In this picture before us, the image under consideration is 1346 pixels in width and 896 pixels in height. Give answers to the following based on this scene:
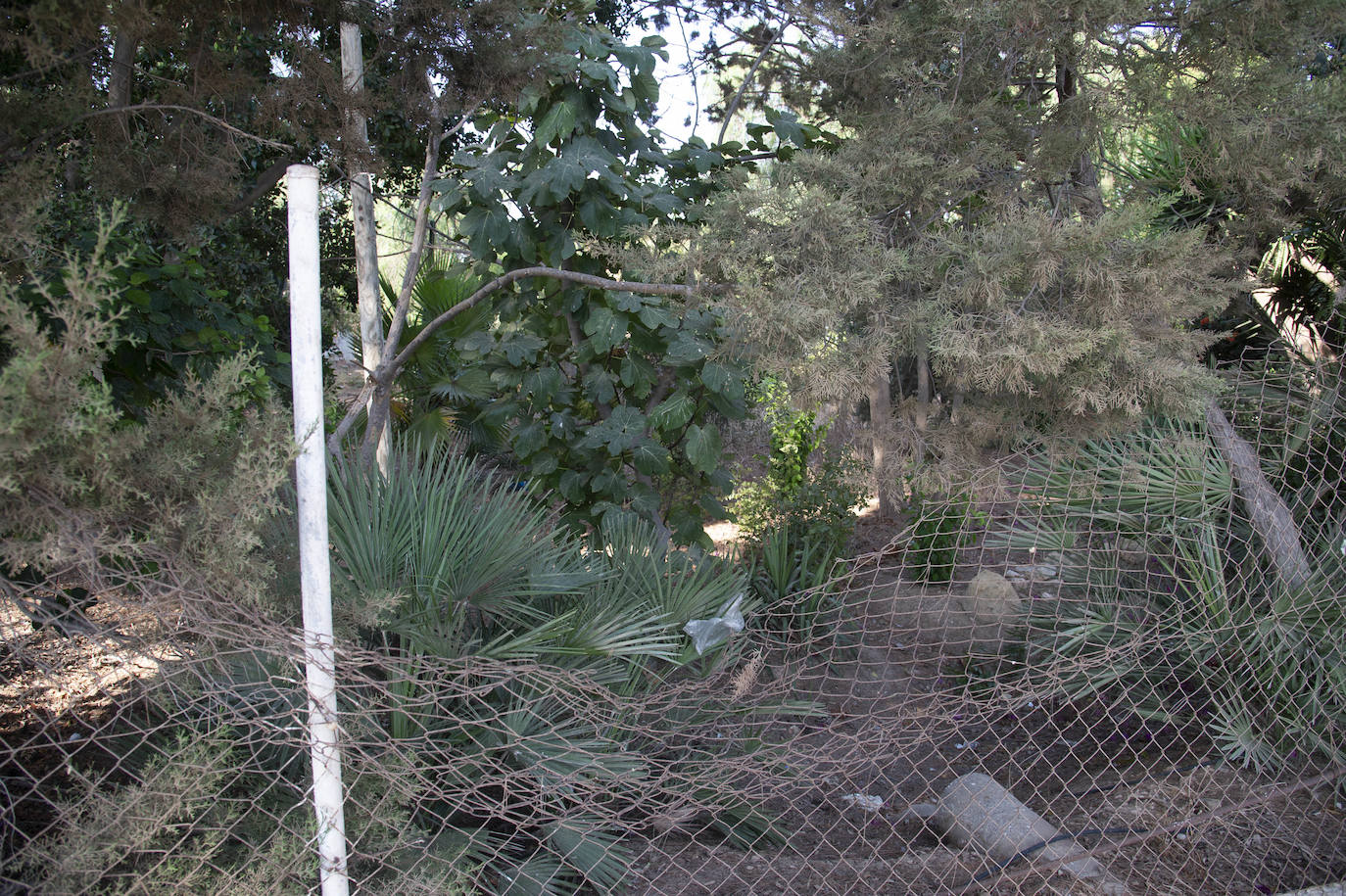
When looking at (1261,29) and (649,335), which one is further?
(649,335)

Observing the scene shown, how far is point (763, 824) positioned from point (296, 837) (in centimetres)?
154

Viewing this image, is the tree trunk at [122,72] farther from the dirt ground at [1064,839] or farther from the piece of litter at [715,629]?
the dirt ground at [1064,839]

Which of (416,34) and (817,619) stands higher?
(416,34)

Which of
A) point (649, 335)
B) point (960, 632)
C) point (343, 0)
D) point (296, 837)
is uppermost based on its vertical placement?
point (343, 0)

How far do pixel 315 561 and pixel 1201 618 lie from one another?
3.06 m

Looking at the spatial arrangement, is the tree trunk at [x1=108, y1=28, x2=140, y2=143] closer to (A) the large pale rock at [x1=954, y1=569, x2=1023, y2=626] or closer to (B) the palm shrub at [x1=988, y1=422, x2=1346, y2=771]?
(B) the palm shrub at [x1=988, y1=422, x2=1346, y2=771]

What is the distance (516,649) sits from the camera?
2.30 m

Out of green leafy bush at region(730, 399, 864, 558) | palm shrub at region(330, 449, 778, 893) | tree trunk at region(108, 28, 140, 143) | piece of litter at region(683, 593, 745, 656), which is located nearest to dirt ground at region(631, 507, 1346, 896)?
palm shrub at region(330, 449, 778, 893)

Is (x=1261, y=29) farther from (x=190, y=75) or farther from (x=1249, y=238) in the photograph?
(x=190, y=75)

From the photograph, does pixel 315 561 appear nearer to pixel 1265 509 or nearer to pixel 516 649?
pixel 516 649

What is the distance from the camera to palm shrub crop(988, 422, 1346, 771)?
2.73 m

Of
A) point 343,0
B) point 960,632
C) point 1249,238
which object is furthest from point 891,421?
point 343,0

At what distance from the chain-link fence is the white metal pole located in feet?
0.17

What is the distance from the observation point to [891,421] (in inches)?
134
